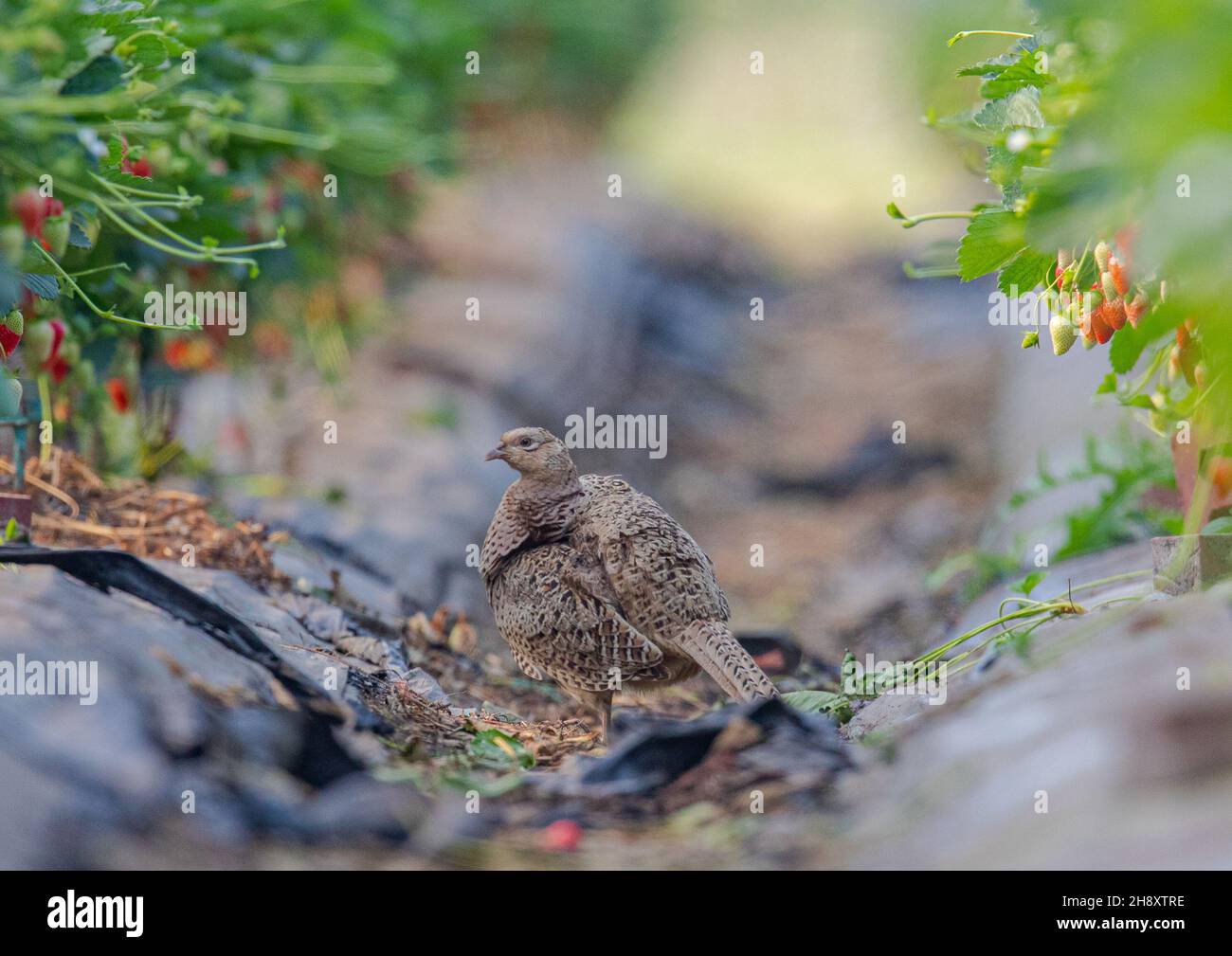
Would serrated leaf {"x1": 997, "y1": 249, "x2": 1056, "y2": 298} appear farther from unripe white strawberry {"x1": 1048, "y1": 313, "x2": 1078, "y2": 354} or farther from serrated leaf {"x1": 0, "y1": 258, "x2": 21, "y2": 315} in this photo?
serrated leaf {"x1": 0, "y1": 258, "x2": 21, "y2": 315}

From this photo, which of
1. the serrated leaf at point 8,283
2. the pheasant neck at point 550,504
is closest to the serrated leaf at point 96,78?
the serrated leaf at point 8,283

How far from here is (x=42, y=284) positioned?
2340 mm

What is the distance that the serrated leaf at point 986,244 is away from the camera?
2.30 metres

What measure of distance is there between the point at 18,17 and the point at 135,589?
1.03 metres

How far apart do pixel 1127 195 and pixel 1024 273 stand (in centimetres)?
74

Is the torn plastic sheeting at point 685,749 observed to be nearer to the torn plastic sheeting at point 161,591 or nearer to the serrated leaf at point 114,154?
the torn plastic sheeting at point 161,591

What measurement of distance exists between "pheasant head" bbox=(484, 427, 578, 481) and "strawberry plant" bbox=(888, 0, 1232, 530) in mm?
955

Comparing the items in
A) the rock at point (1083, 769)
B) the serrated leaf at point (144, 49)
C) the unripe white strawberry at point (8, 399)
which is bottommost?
the rock at point (1083, 769)

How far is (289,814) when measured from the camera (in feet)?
6.14

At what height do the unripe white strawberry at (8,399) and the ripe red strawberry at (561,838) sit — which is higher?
the unripe white strawberry at (8,399)

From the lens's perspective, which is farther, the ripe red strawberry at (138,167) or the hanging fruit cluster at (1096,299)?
the ripe red strawberry at (138,167)

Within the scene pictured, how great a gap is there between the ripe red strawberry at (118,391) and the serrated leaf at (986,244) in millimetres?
2315

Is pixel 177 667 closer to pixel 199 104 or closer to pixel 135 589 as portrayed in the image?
pixel 135 589
